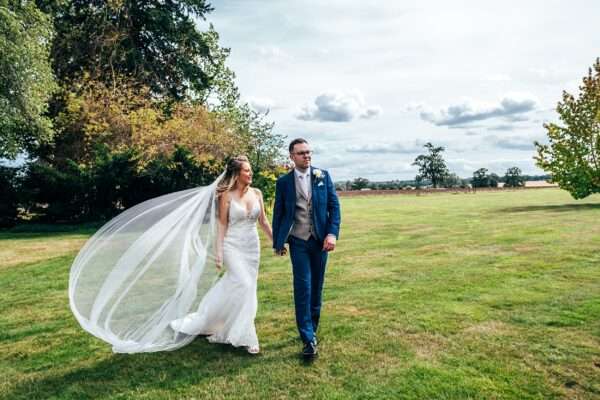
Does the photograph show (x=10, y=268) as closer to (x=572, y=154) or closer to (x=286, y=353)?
(x=286, y=353)

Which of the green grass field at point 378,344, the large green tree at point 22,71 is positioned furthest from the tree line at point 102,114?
the green grass field at point 378,344

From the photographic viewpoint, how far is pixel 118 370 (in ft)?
17.5

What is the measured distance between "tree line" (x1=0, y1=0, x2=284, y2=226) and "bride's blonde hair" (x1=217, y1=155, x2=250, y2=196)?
1734cm

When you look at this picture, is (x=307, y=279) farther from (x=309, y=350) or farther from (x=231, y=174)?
(x=231, y=174)

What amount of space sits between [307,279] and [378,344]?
1252mm

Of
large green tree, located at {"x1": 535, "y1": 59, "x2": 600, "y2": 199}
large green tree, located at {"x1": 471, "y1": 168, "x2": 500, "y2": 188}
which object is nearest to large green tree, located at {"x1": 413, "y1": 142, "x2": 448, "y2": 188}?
large green tree, located at {"x1": 471, "y1": 168, "x2": 500, "y2": 188}

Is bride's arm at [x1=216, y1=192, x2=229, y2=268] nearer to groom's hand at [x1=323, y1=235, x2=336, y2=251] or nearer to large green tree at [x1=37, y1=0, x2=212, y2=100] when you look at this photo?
groom's hand at [x1=323, y1=235, x2=336, y2=251]

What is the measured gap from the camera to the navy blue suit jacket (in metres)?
5.61

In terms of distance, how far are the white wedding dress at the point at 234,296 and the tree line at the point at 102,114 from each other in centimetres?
1762

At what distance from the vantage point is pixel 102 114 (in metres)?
24.4

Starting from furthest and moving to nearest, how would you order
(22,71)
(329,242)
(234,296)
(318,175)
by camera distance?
1. (22,71)
2. (234,296)
3. (318,175)
4. (329,242)

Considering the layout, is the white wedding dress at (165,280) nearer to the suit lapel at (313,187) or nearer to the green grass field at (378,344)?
the green grass field at (378,344)

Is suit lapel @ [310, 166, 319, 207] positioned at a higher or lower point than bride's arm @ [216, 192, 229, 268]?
higher

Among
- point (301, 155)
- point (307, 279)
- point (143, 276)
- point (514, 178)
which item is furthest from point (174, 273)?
point (514, 178)
